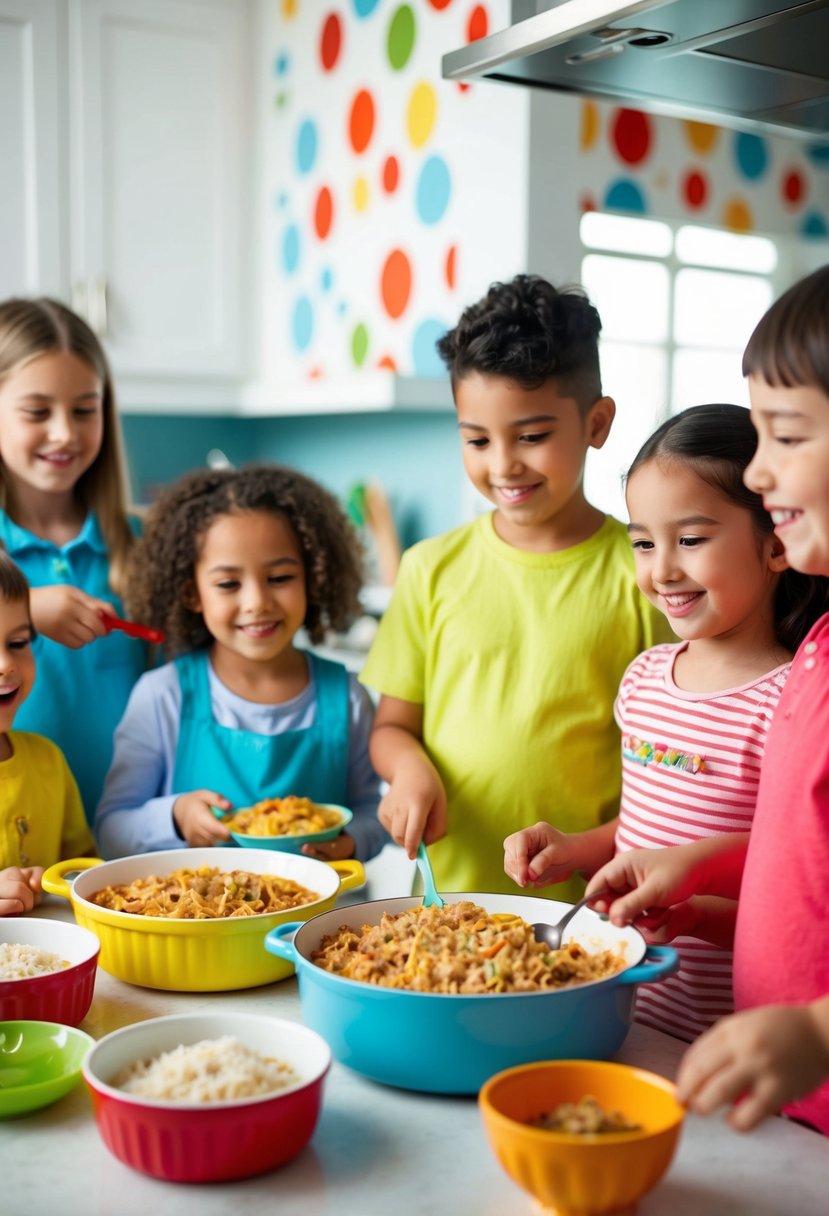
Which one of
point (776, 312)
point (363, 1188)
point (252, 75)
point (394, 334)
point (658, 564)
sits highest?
point (252, 75)

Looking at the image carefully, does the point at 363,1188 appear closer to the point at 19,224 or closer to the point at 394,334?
the point at 394,334

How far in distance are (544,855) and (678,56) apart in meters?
0.69

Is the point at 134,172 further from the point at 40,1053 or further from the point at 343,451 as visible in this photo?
the point at 40,1053

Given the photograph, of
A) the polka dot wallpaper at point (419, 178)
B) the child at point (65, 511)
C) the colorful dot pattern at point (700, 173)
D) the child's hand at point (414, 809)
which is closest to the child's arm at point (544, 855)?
the child's hand at point (414, 809)

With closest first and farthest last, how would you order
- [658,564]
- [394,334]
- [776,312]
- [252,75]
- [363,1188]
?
1. [363,1188]
2. [776,312]
3. [658,564]
4. [394,334]
5. [252,75]

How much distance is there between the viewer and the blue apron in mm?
1730

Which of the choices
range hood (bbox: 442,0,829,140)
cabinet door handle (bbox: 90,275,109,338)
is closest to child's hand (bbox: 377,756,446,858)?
range hood (bbox: 442,0,829,140)

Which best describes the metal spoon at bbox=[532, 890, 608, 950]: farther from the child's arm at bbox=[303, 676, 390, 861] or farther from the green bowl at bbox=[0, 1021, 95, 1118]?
the child's arm at bbox=[303, 676, 390, 861]

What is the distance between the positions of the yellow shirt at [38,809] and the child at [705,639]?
0.60 metres

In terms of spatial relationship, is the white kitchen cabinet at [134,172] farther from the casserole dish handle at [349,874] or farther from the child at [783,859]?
the child at [783,859]

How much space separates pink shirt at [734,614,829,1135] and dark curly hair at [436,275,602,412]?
52cm

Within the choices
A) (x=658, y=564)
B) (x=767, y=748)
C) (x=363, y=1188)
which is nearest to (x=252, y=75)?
(x=658, y=564)

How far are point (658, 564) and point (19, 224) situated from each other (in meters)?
2.53

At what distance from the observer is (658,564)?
1.22 metres
